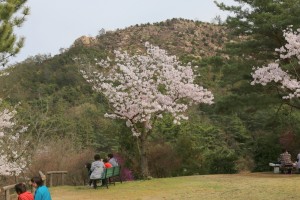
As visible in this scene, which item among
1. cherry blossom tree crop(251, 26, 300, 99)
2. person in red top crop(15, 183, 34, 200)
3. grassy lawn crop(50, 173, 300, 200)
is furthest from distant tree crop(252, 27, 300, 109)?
person in red top crop(15, 183, 34, 200)

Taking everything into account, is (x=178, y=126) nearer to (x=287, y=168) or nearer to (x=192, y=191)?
(x=287, y=168)

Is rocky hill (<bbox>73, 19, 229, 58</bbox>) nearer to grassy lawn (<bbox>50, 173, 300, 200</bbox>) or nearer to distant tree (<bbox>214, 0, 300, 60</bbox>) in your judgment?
distant tree (<bbox>214, 0, 300, 60</bbox>)

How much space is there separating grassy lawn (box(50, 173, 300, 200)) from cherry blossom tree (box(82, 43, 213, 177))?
3.58 metres

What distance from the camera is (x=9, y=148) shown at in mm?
21109

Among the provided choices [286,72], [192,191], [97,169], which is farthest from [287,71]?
[97,169]

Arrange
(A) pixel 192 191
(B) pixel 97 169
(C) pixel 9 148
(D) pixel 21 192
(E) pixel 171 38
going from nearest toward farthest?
(D) pixel 21 192, (A) pixel 192 191, (B) pixel 97 169, (C) pixel 9 148, (E) pixel 171 38

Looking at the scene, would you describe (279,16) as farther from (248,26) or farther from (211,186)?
(211,186)

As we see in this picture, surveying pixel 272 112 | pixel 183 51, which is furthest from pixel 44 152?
pixel 183 51

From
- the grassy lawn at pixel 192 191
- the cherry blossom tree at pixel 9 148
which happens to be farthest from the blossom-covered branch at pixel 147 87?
the cherry blossom tree at pixel 9 148

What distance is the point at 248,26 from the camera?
79.2 ft

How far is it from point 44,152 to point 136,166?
498 centimetres

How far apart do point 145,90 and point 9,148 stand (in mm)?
6745

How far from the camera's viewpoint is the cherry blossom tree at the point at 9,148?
17.5 meters

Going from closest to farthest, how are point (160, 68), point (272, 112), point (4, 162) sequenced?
point (4, 162) → point (160, 68) → point (272, 112)
